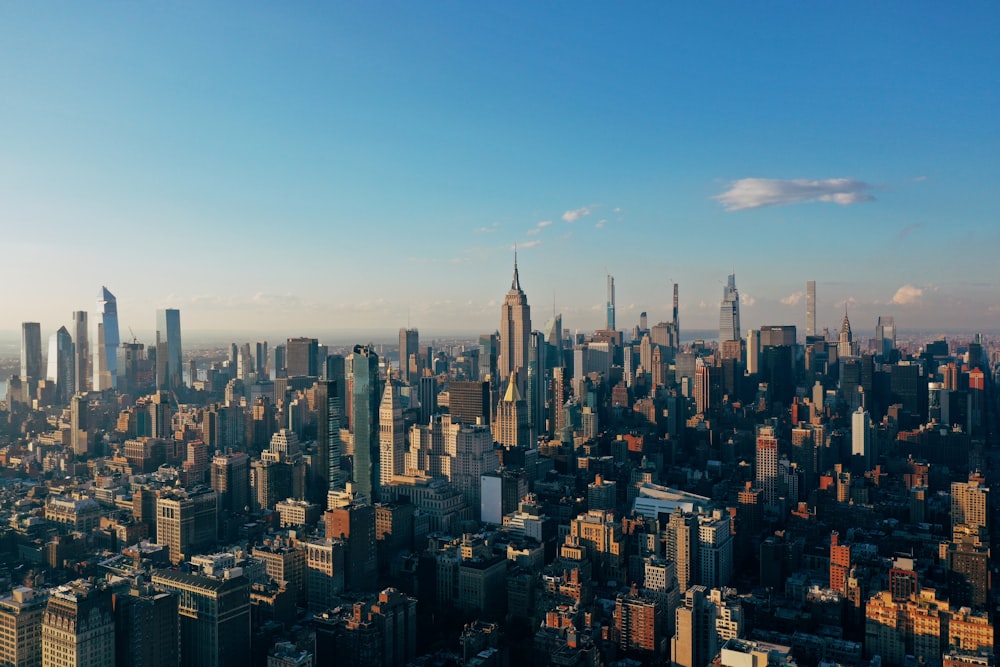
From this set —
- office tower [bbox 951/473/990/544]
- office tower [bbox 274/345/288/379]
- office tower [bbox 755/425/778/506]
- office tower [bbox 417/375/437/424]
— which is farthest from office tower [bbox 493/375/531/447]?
office tower [bbox 274/345/288/379]

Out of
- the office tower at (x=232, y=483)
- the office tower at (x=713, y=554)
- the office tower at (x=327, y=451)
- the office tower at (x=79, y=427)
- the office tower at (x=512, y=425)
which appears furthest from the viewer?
the office tower at (x=512, y=425)

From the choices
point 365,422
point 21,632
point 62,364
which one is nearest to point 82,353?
point 62,364

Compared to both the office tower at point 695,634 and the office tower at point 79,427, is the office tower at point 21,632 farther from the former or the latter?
the office tower at point 79,427

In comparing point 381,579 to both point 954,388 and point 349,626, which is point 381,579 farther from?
point 954,388

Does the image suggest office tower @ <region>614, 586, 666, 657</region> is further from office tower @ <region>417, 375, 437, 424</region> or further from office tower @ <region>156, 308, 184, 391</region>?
office tower @ <region>156, 308, 184, 391</region>

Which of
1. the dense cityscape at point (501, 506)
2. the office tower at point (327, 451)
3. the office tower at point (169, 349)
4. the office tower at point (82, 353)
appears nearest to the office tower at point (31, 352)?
the dense cityscape at point (501, 506)

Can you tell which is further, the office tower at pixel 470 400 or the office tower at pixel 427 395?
the office tower at pixel 427 395
